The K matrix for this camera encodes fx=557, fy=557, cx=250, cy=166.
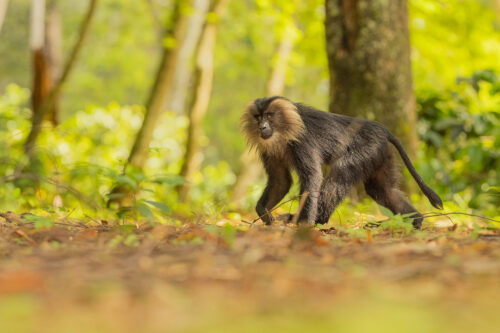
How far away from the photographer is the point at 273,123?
5.02 m

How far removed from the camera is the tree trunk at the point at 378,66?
21.7 feet

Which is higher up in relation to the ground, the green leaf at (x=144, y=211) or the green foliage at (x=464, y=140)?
the green foliage at (x=464, y=140)

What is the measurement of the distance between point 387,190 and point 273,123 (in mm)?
1209

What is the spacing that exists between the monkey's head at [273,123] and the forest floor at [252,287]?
2.21 metres

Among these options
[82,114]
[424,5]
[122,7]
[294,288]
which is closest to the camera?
[294,288]

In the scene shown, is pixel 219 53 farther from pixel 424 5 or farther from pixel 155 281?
pixel 155 281

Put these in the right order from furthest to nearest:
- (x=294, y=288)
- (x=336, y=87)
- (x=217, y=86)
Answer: (x=217, y=86) < (x=336, y=87) < (x=294, y=288)

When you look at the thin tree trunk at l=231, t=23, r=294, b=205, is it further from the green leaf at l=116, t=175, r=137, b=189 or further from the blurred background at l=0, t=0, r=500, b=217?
the green leaf at l=116, t=175, r=137, b=189

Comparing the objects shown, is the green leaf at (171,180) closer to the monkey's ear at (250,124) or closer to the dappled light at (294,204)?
the dappled light at (294,204)

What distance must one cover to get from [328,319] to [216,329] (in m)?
0.33

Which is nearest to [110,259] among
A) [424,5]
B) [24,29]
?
[424,5]


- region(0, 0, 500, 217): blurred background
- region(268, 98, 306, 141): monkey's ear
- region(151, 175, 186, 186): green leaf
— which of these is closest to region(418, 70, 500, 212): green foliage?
region(0, 0, 500, 217): blurred background

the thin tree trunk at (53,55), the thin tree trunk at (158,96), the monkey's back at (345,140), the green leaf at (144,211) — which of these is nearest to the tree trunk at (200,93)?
the thin tree trunk at (158,96)

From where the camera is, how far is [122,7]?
84.2ft
